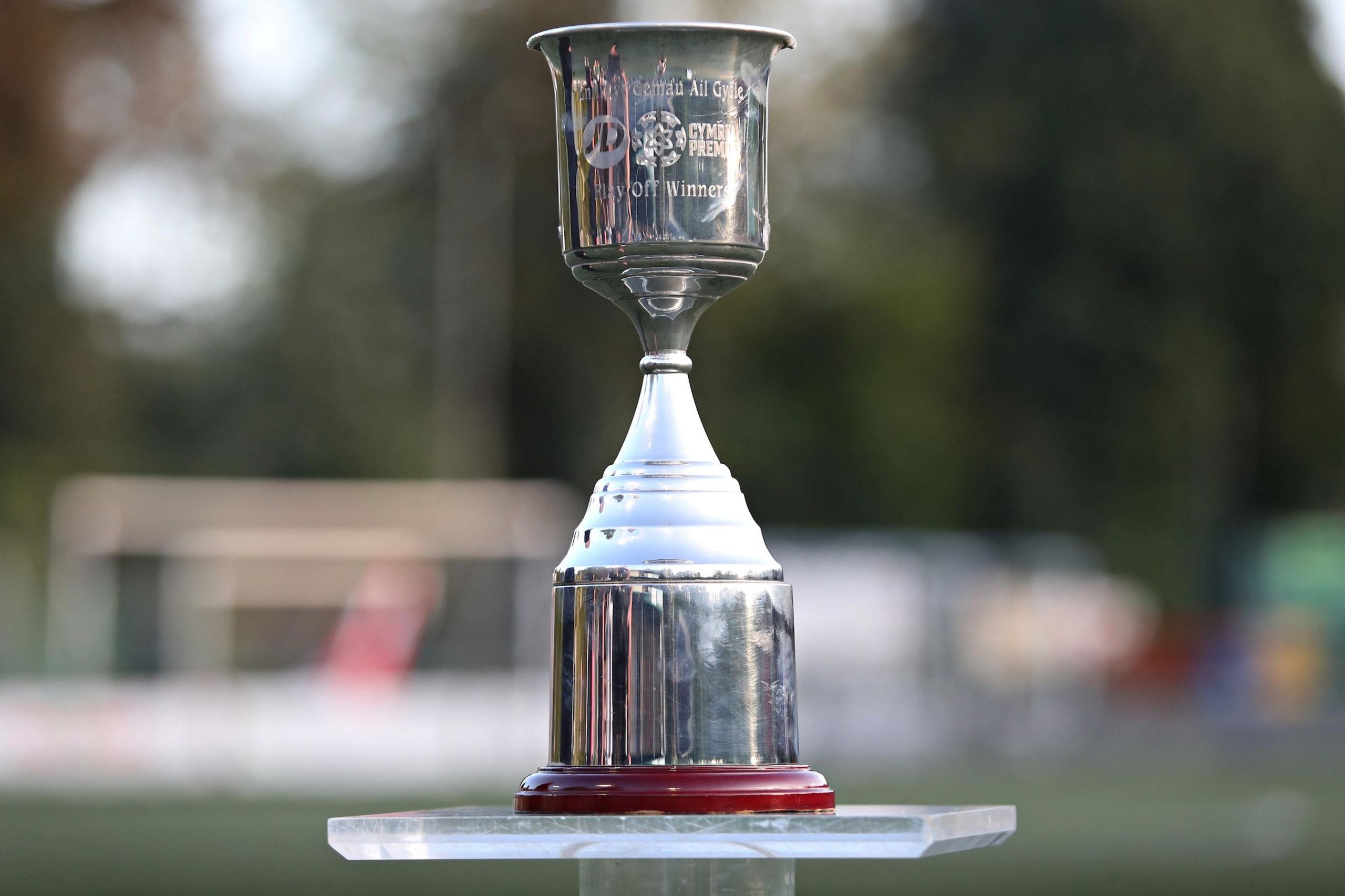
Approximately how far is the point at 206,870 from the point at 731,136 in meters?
12.3

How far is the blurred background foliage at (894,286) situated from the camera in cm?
3644

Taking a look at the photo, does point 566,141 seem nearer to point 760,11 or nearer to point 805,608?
point 805,608

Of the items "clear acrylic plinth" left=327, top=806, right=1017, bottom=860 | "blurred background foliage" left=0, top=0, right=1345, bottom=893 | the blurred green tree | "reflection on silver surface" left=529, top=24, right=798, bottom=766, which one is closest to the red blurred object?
"blurred background foliage" left=0, top=0, right=1345, bottom=893

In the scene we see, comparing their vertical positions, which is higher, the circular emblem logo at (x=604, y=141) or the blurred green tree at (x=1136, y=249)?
the blurred green tree at (x=1136, y=249)

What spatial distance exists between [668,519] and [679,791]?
0.91ft

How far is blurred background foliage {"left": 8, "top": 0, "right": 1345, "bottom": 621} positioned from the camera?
3644 centimetres

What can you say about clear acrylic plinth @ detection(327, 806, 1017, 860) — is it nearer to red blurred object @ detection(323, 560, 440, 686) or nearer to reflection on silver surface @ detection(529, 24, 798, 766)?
reflection on silver surface @ detection(529, 24, 798, 766)

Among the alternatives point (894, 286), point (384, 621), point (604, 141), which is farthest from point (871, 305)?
point (604, 141)

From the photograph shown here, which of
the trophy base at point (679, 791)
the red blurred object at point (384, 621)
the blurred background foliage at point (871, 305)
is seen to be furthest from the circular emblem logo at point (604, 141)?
the blurred background foliage at point (871, 305)

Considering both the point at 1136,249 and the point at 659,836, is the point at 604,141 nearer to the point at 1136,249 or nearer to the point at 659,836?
the point at 659,836

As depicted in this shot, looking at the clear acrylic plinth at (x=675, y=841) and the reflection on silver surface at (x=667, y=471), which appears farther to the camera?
the reflection on silver surface at (x=667, y=471)

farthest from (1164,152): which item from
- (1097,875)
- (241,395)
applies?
(1097,875)

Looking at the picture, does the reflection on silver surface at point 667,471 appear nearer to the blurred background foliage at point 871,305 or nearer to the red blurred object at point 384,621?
the red blurred object at point 384,621

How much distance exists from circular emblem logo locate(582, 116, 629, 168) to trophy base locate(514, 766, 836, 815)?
2.04 ft
